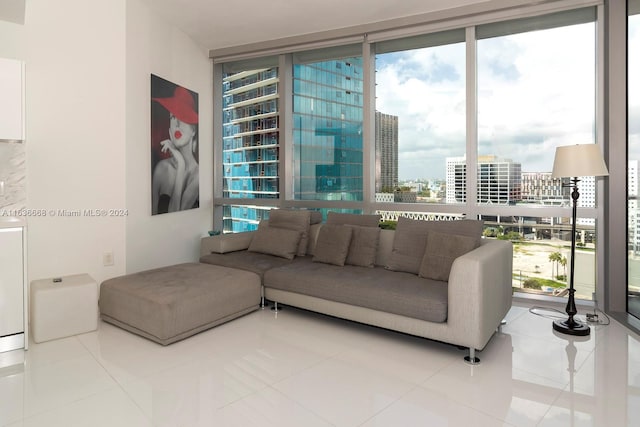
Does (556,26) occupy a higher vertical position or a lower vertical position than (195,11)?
lower

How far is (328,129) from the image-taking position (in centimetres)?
511

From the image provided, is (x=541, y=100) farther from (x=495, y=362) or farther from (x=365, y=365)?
(x=365, y=365)

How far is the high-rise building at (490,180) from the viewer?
4.13m

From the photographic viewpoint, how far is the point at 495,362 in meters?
2.73

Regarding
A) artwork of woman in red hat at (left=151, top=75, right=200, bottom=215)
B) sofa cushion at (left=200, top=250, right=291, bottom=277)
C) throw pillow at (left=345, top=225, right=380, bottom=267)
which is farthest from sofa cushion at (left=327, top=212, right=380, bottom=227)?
artwork of woman in red hat at (left=151, top=75, right=200, bottom=215)

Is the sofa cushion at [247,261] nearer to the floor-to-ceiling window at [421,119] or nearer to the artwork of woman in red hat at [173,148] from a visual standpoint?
the artwork of woman in red hat at [173,148]

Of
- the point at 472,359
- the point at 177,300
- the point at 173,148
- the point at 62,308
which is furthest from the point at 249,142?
the point at 472,359

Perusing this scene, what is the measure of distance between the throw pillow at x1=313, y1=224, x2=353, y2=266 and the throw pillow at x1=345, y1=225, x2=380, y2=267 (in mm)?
56

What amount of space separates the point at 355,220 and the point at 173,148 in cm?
231

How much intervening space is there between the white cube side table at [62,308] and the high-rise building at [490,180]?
3500 millimetres

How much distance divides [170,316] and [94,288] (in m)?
0.81

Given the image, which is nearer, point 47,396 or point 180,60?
point 47,396

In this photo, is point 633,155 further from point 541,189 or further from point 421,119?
point 421,119

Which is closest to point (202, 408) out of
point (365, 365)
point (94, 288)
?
point (365, 365)
